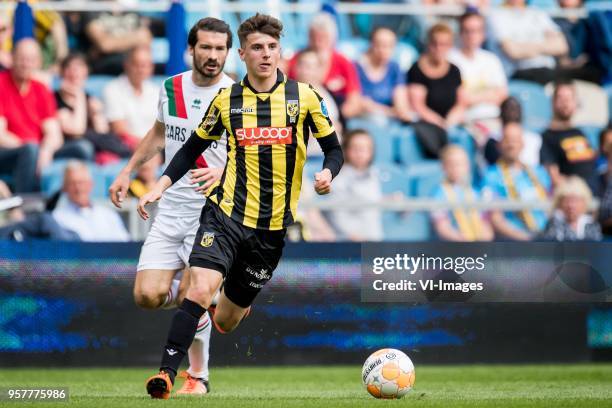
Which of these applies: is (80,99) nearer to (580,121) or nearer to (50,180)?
(50,180)

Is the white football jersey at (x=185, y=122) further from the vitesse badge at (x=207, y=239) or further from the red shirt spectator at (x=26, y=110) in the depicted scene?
the red shirt spectator at (x=26, y=110)

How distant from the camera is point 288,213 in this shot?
7191 mm

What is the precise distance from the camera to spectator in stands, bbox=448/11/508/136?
13375 mm

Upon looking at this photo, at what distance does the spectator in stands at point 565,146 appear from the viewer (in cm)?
1298

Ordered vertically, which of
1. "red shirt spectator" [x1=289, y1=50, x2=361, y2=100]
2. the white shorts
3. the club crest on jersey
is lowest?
the white shorts

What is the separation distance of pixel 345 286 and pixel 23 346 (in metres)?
2.79

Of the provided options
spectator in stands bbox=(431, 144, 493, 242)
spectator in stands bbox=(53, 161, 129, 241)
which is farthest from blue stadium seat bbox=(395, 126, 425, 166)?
spectator in stands bbox=(53, 161, 129, 241)

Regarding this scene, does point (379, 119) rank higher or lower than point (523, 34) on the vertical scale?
lower

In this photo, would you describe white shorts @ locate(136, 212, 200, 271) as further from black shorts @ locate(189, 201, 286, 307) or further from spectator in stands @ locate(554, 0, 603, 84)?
spectator in stands @ locate(554, 0, 603, 84)

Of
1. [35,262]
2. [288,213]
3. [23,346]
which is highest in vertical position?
[288,213]

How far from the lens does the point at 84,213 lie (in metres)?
11.0

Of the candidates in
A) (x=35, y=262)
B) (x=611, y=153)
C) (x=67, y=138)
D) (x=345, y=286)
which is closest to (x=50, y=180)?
(x=67, y=138)

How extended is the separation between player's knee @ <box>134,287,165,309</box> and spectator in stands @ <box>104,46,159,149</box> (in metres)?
4.61

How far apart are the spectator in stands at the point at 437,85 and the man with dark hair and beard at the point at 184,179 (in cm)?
535
